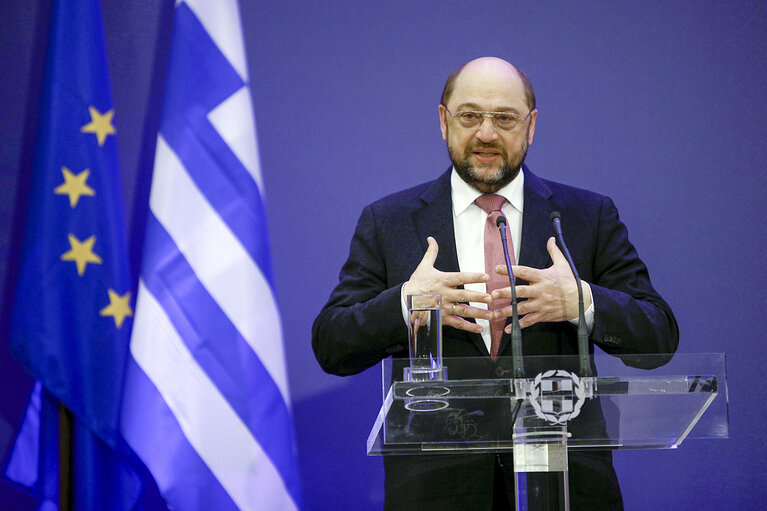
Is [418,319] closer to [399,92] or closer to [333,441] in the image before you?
[333,441]

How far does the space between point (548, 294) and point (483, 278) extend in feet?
0.55

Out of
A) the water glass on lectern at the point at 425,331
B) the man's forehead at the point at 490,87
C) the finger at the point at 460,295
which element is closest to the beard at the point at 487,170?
the man's forehead at the point at 490,87

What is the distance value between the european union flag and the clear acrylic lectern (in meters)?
1.45

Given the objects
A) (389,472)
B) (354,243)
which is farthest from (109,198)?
(389,472)

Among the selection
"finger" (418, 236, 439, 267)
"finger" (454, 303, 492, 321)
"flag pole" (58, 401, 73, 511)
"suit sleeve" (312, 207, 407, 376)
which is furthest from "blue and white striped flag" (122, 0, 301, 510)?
"finger" (454, 303, 492, 321)

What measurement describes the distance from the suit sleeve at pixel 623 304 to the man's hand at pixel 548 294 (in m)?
0.08

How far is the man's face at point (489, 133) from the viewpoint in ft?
8.92

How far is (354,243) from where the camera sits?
277 cm

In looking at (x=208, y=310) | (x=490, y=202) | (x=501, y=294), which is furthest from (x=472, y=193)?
(x=208, y=310)

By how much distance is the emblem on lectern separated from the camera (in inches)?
62.6

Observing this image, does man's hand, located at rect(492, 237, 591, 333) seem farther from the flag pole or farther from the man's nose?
the flag pole

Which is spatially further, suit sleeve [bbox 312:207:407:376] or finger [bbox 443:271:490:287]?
suit sleeve [bbox 312:207:407:376]

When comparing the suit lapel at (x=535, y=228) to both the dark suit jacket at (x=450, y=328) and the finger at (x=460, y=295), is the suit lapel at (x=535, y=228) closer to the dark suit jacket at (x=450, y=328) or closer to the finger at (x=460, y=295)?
the dark suit jacket at (x=450, y=328)

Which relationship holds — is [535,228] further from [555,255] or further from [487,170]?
[555,255]
